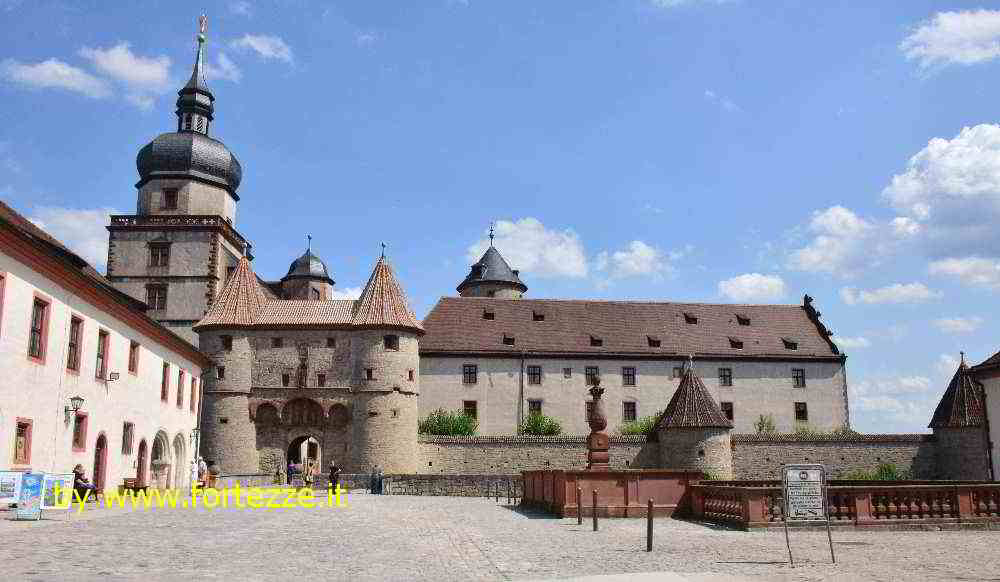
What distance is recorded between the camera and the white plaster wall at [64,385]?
21.9 metres

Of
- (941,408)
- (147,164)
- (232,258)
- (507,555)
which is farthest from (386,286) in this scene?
(507,555)

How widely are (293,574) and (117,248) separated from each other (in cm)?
5367

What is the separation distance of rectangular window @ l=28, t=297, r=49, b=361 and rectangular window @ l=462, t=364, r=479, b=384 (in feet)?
128

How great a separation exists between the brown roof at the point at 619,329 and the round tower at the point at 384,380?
5.65 metres

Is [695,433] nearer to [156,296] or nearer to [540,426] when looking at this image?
[540,426]

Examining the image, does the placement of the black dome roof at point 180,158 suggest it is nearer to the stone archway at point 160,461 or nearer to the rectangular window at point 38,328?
the stone archway at point 160,461

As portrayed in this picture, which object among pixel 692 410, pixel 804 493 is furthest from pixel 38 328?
pixel 692 410

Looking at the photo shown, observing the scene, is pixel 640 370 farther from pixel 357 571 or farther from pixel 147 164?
pixel 357 571

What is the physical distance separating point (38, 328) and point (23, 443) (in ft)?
10.1

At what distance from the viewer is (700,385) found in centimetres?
5094

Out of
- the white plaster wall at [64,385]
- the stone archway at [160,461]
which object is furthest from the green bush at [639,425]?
the white plaster wall at [64,385]

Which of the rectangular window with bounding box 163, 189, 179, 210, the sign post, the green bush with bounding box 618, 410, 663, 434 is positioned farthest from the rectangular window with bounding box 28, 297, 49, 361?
the green bush with bounding box 618, 410, 663, 434

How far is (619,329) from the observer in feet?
216

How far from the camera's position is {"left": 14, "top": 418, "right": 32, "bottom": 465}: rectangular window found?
22531mm
